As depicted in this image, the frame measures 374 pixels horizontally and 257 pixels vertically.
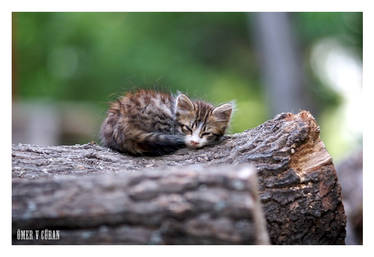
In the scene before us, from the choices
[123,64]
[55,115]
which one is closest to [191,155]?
[55,115]

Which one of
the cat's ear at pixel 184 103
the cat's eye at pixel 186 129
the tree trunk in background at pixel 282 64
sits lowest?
the cat's eye at pixel 186 129

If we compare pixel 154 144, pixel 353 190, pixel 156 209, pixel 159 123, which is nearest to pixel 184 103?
pixel 159 123

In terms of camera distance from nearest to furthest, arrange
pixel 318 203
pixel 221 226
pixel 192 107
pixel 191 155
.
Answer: pixel 221 226 < pixel 318 203 < pixel 191 155 < pixel 192 107

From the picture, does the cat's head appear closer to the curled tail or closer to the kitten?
the kitten

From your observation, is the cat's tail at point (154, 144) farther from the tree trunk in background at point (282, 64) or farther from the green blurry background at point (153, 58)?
the green blurry background at point (153, 58)

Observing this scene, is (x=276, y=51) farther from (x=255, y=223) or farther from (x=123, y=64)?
(x=255, y=223)

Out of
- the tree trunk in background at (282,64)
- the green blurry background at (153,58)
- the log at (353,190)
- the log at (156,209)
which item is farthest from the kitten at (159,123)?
the green blurry background at (153,58)
